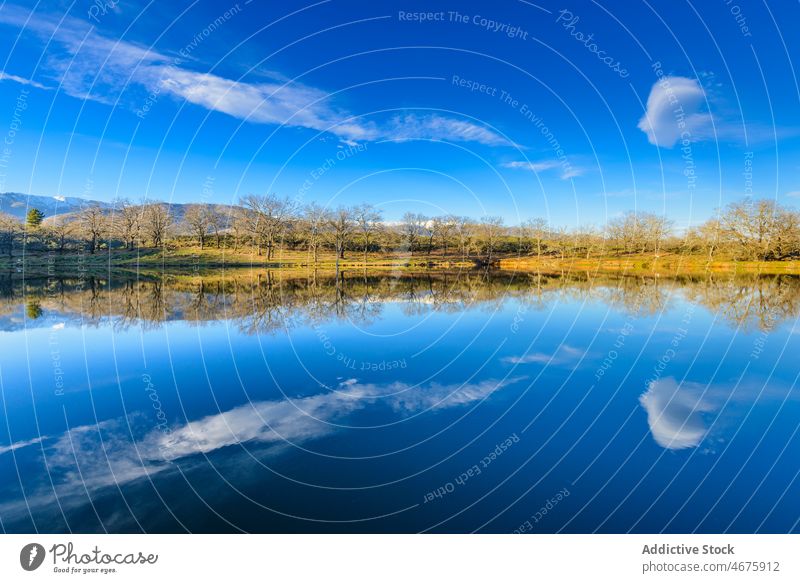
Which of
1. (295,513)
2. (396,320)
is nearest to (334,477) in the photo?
(295,513)

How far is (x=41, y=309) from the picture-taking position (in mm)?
25531

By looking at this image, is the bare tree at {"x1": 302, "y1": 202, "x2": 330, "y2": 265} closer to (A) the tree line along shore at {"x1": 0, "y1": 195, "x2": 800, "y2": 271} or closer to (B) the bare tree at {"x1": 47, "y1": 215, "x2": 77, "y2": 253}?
(A) the tree line along shore at {"x1": 0, "y1": 195, "x2": 800, "y2": 271}

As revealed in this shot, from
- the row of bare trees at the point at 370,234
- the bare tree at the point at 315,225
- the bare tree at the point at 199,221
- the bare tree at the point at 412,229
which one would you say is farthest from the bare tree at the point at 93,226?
the bare tree at the point at 412,229

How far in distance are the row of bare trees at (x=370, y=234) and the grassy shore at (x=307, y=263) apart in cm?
261

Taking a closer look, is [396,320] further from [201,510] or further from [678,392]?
[201,510]

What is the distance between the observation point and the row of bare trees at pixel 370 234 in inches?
2763

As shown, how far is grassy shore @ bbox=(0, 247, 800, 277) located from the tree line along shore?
1.14 ft

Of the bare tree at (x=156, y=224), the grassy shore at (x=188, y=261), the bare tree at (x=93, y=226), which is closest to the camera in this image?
the grassy shore at (x=188, y=261)

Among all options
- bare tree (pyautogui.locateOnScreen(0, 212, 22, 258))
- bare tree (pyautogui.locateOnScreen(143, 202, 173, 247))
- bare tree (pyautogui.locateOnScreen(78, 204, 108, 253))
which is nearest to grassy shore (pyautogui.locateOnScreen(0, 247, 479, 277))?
bare tree (pyautogui.locateOnScreen(0, 212, 22, 258))

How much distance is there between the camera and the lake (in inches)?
251

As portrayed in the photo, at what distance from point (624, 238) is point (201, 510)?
10828 cm

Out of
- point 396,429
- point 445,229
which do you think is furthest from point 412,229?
point 396,429

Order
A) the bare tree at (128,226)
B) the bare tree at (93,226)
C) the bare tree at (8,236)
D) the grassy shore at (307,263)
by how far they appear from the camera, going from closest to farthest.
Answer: the grassy shore at (307,263), the bare tree at (8,236), the bare tree at (93,226), the bare tree at (128,226)

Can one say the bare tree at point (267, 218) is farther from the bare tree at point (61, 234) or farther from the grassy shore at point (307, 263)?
the bare tree at point (61, 234)
